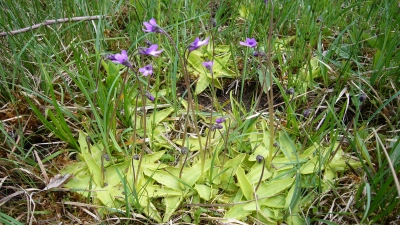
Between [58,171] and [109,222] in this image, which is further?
[58,171]

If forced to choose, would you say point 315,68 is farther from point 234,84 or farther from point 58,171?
point 58,171

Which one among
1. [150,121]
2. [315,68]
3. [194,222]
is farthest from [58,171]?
[315,68]

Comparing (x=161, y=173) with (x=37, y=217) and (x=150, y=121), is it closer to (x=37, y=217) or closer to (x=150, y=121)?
(x=150, y=121)

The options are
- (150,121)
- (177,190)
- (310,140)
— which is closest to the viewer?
(177,190)

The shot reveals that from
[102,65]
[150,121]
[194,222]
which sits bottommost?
[194,222]

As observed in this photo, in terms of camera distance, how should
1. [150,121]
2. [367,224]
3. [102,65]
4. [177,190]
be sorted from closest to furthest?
1. [367,224]
2. [177,190]
3. [150,121]
4. [102,65]

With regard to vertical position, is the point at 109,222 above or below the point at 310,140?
below

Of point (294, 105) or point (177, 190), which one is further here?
point (294, 105)

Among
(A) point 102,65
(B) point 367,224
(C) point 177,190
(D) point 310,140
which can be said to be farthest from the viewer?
(A) point 102,65

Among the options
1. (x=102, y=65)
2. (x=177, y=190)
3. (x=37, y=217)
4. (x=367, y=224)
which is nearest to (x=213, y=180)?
(x=177, y=190)
